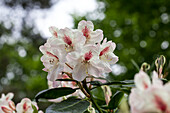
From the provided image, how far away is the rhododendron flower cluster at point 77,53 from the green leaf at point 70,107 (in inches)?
2.4

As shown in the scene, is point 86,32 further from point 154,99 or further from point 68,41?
point 154,99

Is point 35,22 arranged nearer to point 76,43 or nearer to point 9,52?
point 9,52

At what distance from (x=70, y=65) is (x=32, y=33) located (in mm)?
9619

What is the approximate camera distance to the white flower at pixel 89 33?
0.57 metres

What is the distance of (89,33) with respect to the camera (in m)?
0.58

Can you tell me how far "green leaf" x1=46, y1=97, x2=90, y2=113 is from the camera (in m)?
0.48

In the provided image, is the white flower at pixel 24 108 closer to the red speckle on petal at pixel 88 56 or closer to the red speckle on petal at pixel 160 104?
the red speckle on petal at pixel 88 56

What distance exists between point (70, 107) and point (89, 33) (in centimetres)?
20

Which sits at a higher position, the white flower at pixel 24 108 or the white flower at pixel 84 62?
the white flower at pixel 84 62

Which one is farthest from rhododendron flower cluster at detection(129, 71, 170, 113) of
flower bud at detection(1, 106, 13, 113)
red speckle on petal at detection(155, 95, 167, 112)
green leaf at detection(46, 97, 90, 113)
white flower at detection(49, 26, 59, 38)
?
flower bud at detection(1, 106, 13, 113)

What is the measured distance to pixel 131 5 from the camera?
3.75 metres

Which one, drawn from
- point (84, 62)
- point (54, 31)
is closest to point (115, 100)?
point (84, 62)

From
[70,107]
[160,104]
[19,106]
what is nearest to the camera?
[160,104]

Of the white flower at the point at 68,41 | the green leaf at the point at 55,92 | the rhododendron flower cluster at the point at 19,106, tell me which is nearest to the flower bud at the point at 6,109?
the rhododendron flower cluster at the point at 19,106
